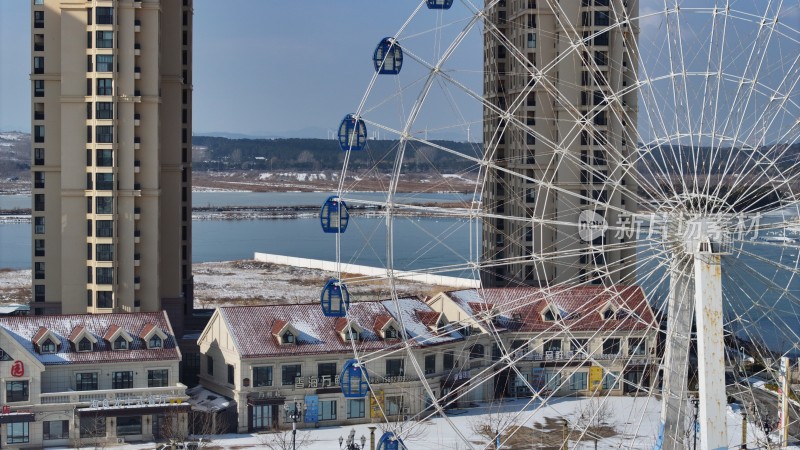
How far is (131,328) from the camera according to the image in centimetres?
4878

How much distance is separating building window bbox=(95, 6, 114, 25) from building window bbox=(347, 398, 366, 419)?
55.9 ft

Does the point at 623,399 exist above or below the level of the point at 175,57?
below

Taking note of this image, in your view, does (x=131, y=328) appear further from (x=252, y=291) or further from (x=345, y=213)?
(x=252, y=291)

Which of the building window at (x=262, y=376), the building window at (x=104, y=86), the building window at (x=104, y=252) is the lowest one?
the building window at (x=262, y=376)

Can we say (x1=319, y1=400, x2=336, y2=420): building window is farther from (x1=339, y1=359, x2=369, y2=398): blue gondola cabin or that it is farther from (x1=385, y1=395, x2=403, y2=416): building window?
(x1=339, y1=359, x2=369, y2=398): blue gondola cabin

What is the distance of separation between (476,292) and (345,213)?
18682 millimetres

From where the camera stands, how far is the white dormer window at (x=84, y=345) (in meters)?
47.5

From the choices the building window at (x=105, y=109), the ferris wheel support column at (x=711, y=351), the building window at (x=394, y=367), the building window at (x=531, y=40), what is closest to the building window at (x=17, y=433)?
the building window at (x=394, y=367)

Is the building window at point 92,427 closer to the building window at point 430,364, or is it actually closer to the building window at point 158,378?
the building window at point 158,378

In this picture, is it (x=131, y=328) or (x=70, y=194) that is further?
(x=70, y=194)

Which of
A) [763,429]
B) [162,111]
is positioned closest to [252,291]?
[162,111]

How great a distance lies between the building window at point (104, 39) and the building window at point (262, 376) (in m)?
14.1

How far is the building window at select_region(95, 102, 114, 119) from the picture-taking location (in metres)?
54.1

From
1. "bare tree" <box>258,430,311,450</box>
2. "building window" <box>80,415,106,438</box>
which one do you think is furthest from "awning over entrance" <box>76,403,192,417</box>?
"bare tree" <box>258,430,311,450</box>
